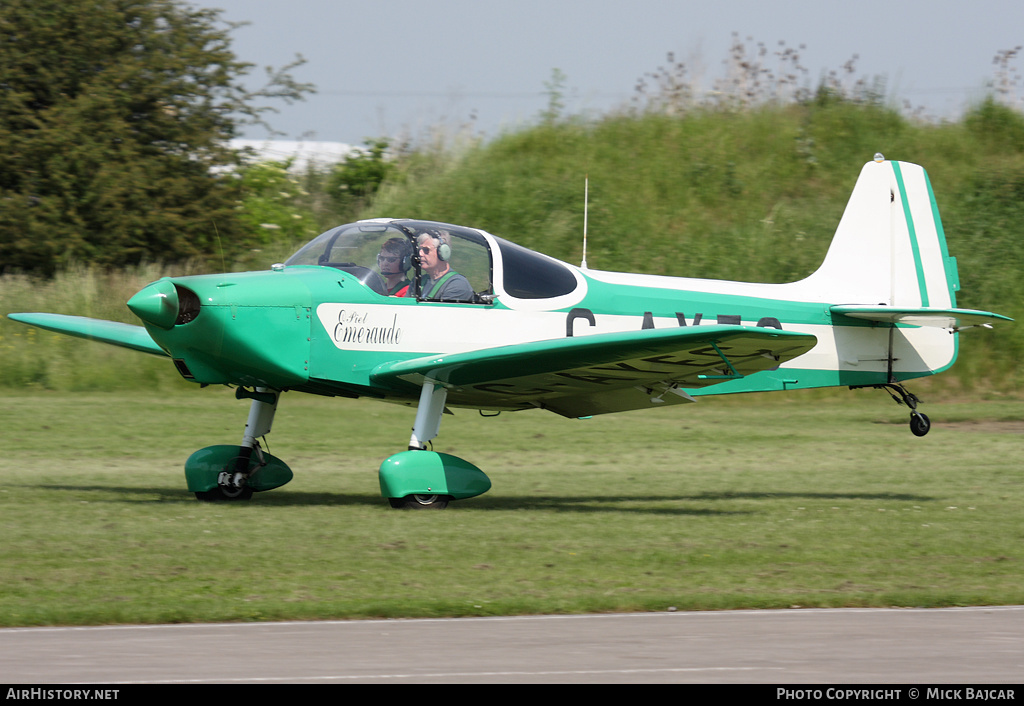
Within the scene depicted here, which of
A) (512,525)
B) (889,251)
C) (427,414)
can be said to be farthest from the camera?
(889,251)

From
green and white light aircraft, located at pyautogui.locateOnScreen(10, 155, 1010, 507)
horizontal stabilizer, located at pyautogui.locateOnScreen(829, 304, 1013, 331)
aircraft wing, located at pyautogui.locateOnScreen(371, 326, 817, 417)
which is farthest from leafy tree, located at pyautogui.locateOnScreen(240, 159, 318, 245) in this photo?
horizontal stabilizer, located at pyautogui.locateOnScreen(829, 304, 1013, 331)

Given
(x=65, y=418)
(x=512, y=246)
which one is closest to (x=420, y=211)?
(x=65, y=418)

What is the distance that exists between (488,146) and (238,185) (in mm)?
6118

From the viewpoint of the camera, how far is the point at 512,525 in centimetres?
841

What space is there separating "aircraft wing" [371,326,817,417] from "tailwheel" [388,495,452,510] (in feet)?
3.22

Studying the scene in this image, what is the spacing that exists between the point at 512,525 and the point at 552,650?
3.57 m

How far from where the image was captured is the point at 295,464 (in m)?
12.2

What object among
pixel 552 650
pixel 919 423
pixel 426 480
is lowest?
pixel 426 480

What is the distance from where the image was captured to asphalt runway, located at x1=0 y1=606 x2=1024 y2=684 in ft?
14.4

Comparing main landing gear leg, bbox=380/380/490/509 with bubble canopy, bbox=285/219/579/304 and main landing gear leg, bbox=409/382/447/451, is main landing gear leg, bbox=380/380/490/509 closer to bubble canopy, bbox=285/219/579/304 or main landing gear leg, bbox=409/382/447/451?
main landing gear leg, bbox=409/382/447/451

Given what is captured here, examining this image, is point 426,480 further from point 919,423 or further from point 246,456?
point 919,423

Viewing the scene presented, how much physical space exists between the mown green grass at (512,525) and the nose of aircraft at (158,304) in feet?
4.80

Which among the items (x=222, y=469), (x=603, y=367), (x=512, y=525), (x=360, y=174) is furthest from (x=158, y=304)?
(x=360, y=174)

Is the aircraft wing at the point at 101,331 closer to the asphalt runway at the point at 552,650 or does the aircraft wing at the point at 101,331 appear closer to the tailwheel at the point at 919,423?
the asphalt runway at the point at 552,650
